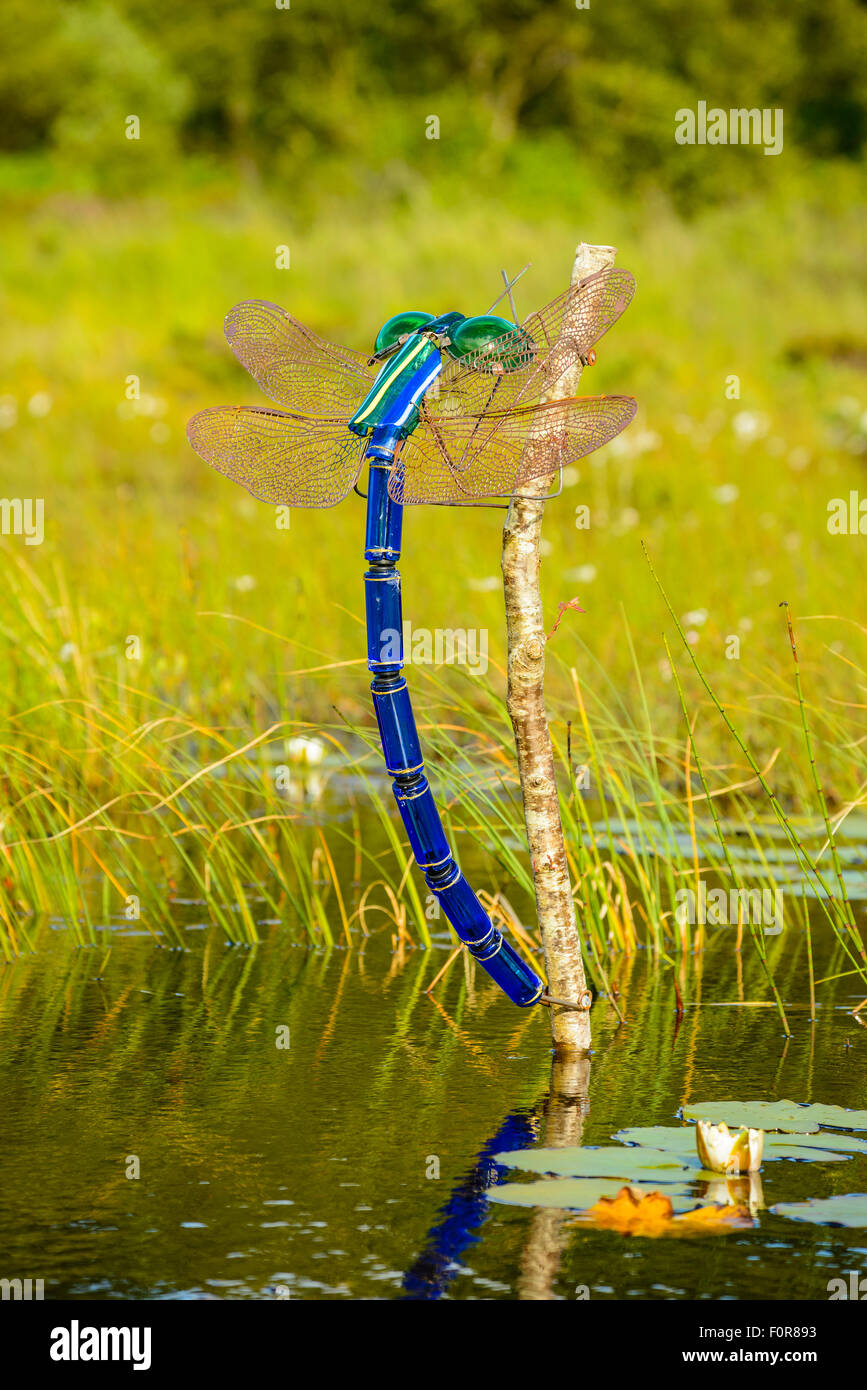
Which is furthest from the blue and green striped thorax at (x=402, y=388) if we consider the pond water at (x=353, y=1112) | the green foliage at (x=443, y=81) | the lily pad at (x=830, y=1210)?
the green foliage at (x=443, y=81)

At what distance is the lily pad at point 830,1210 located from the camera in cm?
304

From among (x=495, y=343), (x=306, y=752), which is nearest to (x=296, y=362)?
(x=495, y=343)

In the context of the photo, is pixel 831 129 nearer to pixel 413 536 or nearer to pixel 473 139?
pixel 473 139

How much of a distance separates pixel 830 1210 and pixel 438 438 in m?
1.69

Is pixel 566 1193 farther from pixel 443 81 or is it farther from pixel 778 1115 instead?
pixel 443 81

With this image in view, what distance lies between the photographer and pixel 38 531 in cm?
893

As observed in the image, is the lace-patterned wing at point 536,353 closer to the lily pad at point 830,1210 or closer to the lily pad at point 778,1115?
the lily pad at point 778,1115

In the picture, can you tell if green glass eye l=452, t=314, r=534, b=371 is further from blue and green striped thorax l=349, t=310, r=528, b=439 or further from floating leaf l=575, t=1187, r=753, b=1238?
floating leaf l=575, t=1187, r=753, b=1238

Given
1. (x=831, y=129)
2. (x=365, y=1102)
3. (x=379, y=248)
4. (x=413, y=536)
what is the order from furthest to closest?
(x=831, y=129) → (x=379, y=248) → (x=413, y=536) → (x=365, y=1102)

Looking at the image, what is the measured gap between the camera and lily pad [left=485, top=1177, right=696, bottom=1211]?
10.2 feet

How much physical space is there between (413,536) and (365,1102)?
6515mm

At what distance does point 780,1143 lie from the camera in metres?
3.40

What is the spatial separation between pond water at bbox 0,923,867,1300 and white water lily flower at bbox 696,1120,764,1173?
0.08m

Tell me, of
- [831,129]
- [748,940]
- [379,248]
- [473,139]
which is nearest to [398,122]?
[473,139]
